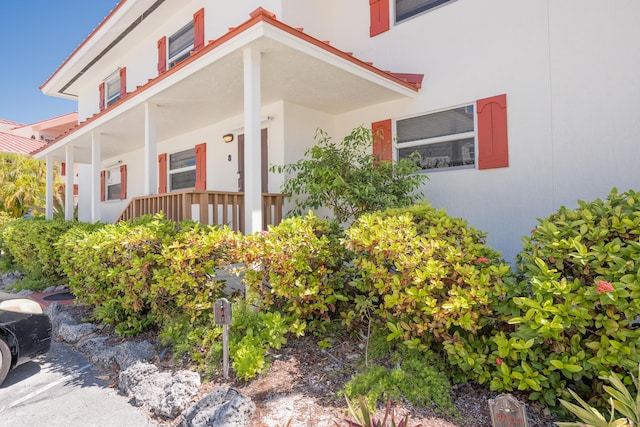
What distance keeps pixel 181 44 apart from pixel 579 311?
9.54 meters

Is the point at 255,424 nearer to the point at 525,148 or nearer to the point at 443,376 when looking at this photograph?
the point at 443,376

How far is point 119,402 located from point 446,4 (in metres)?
6.85

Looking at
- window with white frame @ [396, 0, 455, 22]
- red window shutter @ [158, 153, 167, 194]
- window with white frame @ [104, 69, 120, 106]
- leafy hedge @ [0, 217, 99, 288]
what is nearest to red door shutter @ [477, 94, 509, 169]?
window with white frame @ [396, 0, 455, 22]

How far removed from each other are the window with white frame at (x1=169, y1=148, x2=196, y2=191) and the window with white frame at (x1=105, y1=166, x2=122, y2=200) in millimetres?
3379

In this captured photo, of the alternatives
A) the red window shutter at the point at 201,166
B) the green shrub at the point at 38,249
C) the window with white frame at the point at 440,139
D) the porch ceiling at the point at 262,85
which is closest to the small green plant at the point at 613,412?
the window with white frame at the point at 440,139

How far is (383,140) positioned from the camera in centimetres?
644

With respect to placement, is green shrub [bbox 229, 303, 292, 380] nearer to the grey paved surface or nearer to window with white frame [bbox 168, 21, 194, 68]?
the grey paved surface

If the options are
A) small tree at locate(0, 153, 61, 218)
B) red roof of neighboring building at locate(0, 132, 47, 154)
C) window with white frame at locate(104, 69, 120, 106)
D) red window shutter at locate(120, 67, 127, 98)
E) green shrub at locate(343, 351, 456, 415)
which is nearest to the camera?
green shrub at locate(343, 351, 456, 415)

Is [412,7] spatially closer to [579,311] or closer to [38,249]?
[579,311]

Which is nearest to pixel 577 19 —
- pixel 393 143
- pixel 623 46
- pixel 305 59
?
pixel 623 46

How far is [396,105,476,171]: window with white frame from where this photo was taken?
567 cm

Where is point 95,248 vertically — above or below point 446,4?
below

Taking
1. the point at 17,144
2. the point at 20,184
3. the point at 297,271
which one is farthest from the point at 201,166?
the point at 17,144

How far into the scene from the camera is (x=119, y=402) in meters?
3.10
